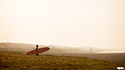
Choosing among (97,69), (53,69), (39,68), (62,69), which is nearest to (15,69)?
(39,68)

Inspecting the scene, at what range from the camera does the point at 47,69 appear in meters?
12.8

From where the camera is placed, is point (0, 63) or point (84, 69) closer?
point (84, 69)

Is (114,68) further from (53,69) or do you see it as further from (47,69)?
(47,69)

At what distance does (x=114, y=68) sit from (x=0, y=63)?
17716mm

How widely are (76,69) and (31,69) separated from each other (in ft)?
21.8

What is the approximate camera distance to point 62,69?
42.7 ft

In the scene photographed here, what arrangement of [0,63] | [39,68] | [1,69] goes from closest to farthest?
[1,69], [39,68], [0,63]

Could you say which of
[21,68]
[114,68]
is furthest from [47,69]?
[114,68]

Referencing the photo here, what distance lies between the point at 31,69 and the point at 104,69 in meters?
10.7

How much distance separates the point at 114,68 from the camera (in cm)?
1287

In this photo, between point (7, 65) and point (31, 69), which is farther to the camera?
point (7, 65)

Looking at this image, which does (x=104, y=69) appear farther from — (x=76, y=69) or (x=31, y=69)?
(x=31, y=69)

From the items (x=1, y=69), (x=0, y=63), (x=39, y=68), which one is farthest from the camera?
(x=0, y=63)

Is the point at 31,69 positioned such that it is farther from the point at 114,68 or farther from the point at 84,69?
the point at 114,68
